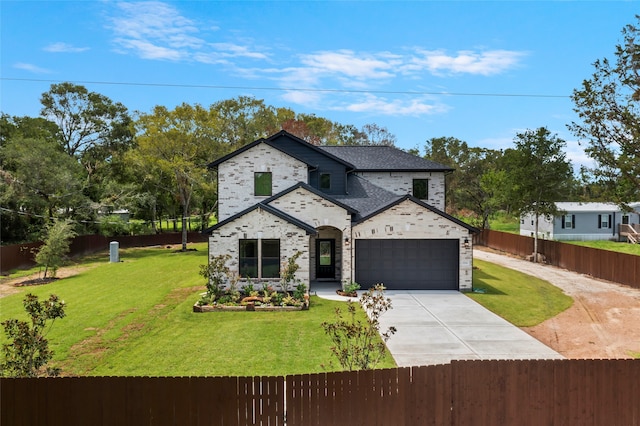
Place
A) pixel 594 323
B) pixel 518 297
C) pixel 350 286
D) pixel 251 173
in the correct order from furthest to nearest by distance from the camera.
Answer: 1. pixel 251 173
2. pixel 350 286
3. pixel 518 297
4. pixel 594 323

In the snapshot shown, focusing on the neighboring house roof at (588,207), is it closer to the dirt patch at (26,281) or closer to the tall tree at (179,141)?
the tall tree at (179,141)

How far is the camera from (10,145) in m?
38.5

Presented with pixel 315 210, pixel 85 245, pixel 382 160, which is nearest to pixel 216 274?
pixel 315 210

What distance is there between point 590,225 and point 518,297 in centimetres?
3237

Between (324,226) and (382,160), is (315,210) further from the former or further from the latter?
(382,160)

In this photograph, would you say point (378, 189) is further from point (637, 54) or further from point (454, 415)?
point (454, 415)

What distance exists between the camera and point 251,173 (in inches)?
973

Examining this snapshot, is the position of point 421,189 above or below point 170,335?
above

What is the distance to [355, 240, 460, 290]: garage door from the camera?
22875 mm

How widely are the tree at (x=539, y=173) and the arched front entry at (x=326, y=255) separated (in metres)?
17.6

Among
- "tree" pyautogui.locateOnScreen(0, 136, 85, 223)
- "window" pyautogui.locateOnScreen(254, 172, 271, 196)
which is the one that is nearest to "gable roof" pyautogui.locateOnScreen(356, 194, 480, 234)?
"window" pyautogui.locateOnScreen(254, 172, 271, 196)

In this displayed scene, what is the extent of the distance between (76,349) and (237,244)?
9132 mm

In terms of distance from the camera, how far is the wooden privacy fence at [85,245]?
29141 mm

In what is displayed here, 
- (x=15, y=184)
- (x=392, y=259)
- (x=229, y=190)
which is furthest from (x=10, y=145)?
(x=392, y=259)
